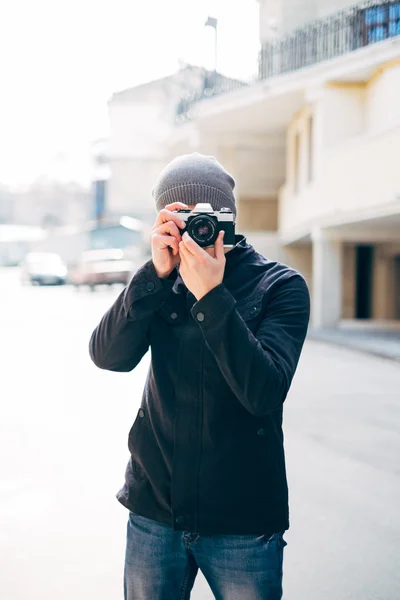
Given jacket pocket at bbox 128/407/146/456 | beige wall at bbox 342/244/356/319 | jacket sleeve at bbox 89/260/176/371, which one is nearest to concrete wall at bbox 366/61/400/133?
beige wall at bbox 342/244/356/319

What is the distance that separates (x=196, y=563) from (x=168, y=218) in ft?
2.92

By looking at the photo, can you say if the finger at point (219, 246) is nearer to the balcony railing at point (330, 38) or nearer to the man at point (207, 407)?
the man at point (207, 407)

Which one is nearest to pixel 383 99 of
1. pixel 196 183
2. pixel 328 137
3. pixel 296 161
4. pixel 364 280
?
pixel 328 137

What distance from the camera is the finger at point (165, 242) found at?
1.76m

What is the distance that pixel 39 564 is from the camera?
3.80 m

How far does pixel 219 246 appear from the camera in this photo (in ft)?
5.66

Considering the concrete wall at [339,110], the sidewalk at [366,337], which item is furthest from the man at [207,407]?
the concrete wall at [339,110]

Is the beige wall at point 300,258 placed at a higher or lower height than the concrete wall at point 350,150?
lower

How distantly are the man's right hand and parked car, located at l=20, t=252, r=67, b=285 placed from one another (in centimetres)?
3813

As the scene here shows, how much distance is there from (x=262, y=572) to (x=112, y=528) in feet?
8.88

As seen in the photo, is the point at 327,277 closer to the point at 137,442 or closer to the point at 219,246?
the point at 137,442

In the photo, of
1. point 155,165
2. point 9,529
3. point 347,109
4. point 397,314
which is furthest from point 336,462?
point 155,165

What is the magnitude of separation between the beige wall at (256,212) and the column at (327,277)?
10.3 meters

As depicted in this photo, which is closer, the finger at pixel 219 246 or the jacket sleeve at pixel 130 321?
the finger at pixel 219 246
